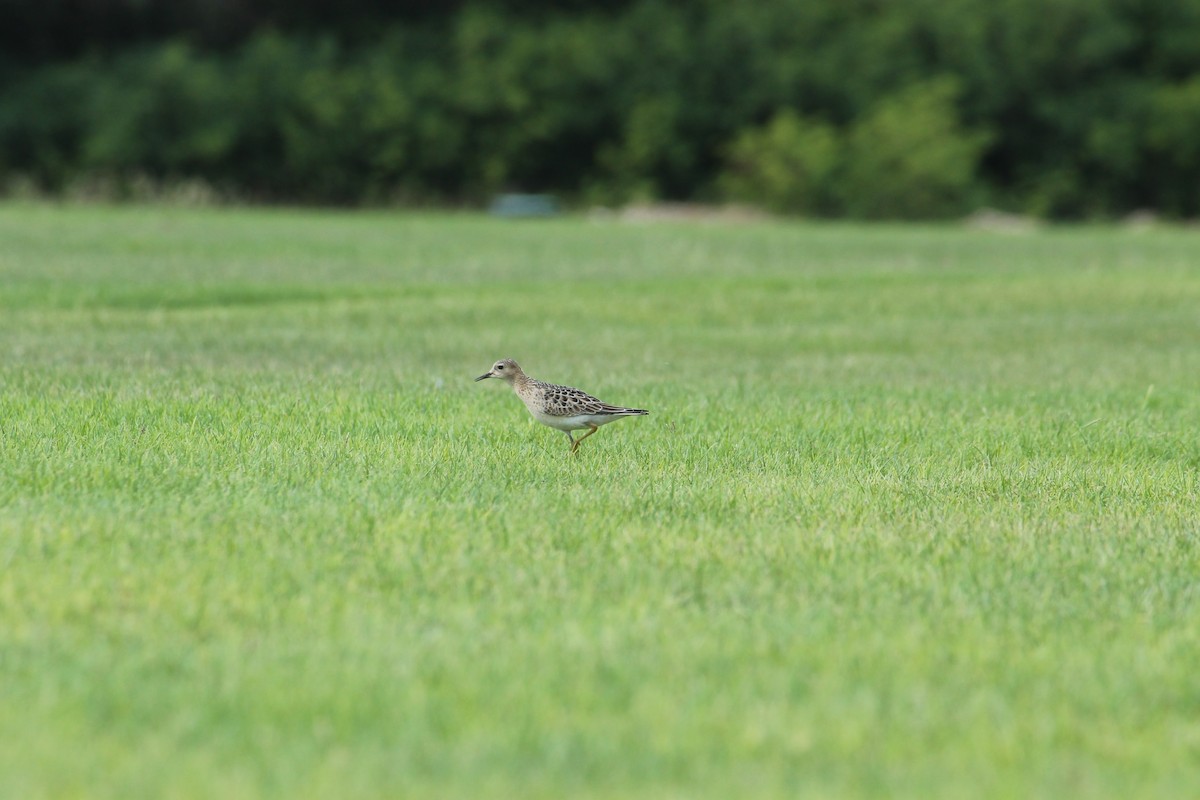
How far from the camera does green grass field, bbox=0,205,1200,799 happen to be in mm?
4676

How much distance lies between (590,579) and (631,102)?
6264 centimetres

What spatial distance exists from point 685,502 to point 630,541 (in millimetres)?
1031

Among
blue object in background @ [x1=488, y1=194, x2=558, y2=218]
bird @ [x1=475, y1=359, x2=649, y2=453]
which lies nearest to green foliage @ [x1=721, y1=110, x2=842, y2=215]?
blue object in background @ [x1=488, y1=194, x2=558, y2=218]

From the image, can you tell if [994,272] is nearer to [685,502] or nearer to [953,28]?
[685,502]

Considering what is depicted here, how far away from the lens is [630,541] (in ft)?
23.9

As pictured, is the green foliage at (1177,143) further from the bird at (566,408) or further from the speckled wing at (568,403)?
the speckled wing at (568,403)

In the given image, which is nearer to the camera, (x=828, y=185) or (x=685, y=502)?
(x=685, y=502)

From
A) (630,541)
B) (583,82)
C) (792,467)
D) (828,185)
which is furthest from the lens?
(583,82)

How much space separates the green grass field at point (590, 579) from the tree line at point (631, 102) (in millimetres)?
48386

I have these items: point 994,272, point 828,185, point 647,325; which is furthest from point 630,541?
point 828,185

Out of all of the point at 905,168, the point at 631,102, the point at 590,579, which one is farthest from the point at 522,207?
the point at 590,579

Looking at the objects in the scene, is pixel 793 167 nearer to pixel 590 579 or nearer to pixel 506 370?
pixel 506 370

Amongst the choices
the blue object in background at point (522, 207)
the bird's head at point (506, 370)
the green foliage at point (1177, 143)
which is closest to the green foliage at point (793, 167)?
the blue object in background at point (522, 207)

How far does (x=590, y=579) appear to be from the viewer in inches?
259
